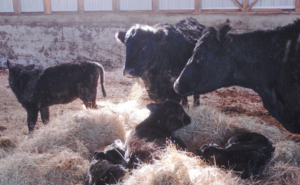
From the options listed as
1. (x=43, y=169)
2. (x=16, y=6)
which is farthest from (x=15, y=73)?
(x=16, y=6)

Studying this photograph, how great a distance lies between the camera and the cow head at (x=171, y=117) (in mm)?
4223

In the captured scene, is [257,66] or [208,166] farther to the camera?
[257,66]

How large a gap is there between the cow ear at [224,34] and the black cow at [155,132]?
1069mm

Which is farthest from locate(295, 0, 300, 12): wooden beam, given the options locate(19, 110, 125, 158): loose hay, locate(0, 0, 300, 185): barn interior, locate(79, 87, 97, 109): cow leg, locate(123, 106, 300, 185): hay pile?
locate(19, 110, 125, 158): loose hay

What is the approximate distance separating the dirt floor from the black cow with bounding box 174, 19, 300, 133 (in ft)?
4.27

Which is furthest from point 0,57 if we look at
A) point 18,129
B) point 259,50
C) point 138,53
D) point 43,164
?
point 259,50

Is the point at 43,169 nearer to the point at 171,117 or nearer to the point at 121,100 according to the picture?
the point at 171,117

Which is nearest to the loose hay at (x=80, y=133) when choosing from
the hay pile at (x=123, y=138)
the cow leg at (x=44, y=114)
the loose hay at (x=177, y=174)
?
the hay pile at (x=123, y=138)

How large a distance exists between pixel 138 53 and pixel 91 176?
2.21 m

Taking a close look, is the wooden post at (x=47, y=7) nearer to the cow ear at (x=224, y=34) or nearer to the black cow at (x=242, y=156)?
the cow ear at (x=224, y=34)

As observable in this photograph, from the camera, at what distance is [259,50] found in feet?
12.4

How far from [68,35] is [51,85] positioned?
19.2ft

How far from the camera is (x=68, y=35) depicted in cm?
1060

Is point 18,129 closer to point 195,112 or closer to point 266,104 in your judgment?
point 195,112
